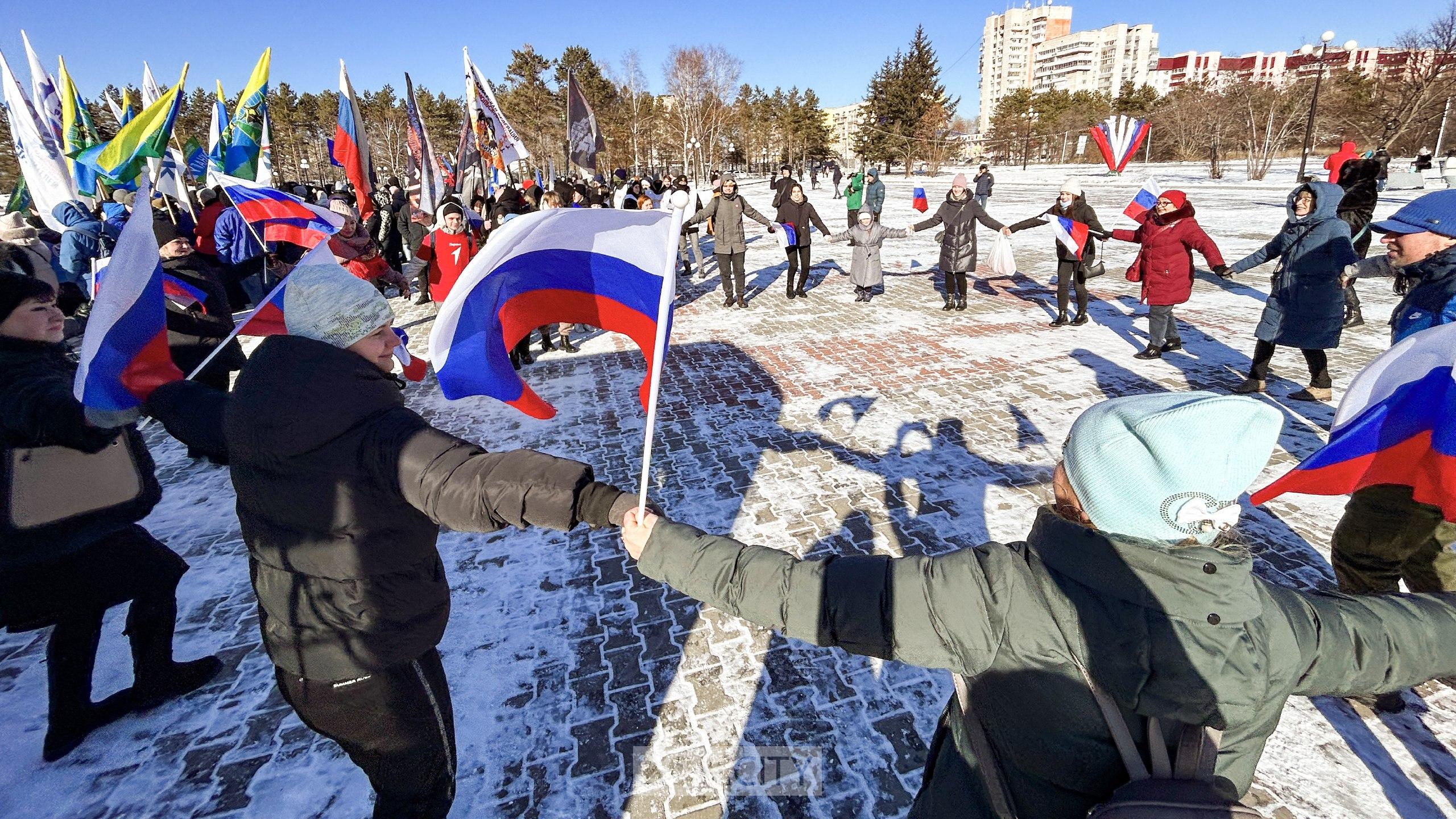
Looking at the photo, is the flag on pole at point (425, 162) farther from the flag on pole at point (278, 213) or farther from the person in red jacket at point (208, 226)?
the flag on pole at point (278, 213)

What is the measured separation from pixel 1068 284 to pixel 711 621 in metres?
7.77

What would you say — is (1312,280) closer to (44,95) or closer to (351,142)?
(351,142)

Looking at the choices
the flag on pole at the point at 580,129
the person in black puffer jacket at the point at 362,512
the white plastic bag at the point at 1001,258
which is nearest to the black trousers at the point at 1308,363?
the white plastic bag at the point at 1001,258

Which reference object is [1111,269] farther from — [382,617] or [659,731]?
[382,617]

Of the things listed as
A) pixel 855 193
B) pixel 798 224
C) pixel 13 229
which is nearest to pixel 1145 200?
pixel 798 224

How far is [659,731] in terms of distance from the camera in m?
3.11

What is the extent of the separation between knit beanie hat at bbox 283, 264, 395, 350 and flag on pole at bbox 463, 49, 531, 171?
38.9 feet

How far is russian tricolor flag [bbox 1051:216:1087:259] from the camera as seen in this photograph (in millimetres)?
8680

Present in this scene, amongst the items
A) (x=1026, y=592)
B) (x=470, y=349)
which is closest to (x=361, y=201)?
(x=470, y=349)

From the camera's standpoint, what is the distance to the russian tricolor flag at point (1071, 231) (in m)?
8.68

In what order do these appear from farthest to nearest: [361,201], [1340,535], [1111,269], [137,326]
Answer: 1. [1111,269]
2. [361,201]
3. [1340,535]
4. [137,326]

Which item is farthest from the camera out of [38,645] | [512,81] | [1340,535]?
[512,81]

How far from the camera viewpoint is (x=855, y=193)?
1942 cm

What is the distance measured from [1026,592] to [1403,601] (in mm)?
913
